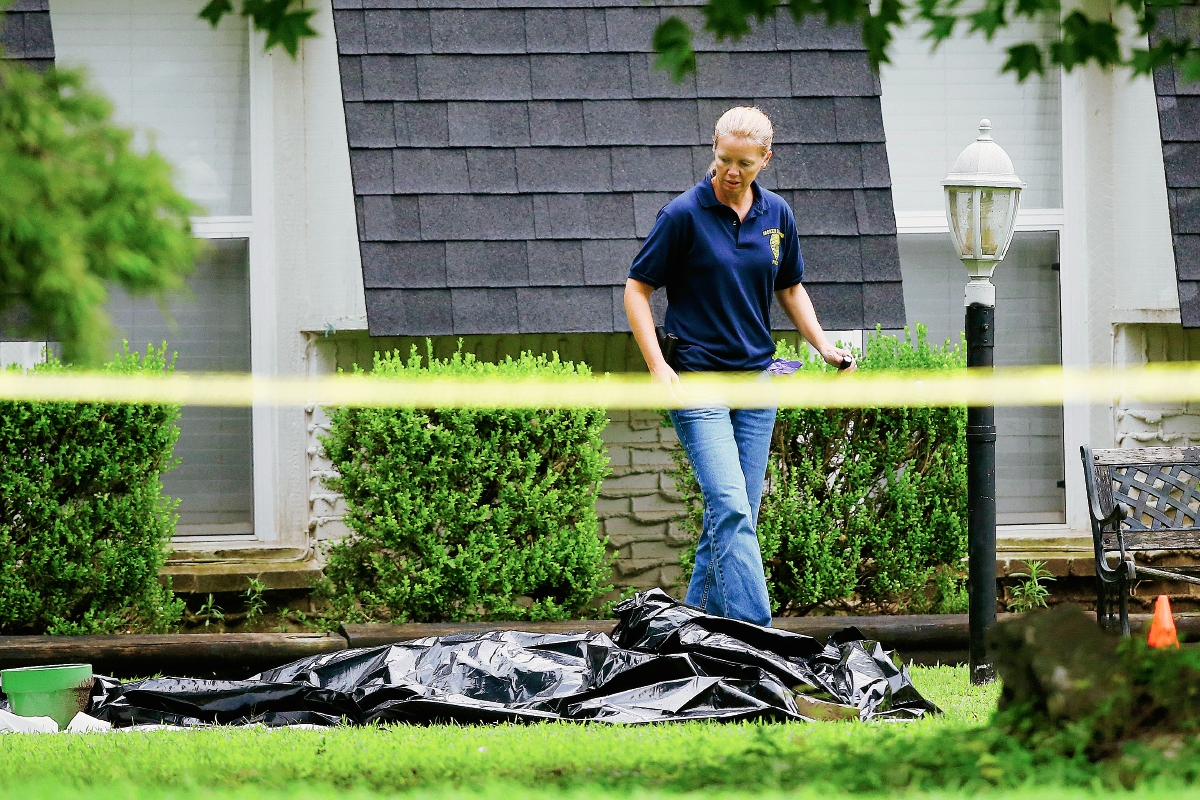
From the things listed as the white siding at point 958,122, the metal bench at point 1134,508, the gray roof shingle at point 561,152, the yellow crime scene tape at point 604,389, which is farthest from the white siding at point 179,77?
the metal bench at point 1134,508

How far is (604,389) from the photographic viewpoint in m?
6.74

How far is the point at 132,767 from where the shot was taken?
3.90 m

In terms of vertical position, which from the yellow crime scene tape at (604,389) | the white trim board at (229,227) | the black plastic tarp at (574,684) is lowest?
the black plastic tarp at (574,684)

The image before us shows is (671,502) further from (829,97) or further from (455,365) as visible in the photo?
(829,97)

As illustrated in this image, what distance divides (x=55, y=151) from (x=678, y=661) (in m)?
2.71

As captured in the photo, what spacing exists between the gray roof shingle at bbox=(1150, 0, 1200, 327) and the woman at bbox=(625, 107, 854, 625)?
2413mm

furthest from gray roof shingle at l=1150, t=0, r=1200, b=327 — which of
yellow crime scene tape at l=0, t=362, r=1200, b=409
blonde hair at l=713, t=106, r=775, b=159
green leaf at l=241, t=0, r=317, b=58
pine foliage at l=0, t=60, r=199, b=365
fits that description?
pine foliage at l=0, t=60, r=199, b=365

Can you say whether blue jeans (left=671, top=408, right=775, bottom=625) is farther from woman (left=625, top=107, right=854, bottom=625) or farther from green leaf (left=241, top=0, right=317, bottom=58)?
green leaf (left=241, top=0, right=317, bottom=58)

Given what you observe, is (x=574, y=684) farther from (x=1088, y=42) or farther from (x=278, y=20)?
(x=1088, y=42)

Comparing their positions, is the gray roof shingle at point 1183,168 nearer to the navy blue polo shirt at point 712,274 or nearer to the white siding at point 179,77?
the navy blue polo shirt at point 712,274

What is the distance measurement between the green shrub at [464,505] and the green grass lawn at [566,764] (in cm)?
182

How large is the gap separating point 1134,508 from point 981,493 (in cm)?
108

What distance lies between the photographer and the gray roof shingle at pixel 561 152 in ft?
22.7

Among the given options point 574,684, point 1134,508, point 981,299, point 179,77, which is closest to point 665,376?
point 574,684
